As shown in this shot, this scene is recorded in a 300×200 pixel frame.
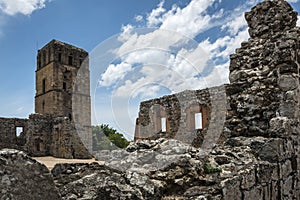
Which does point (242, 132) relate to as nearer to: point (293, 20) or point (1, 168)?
point (293, 20)

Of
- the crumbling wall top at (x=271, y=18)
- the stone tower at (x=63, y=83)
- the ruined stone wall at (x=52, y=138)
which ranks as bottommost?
the ruined stone wall at (x=52, y=138)

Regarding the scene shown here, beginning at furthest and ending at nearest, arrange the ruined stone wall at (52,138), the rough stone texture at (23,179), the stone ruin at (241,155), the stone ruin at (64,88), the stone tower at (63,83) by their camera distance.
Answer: the stone tower at (63,83) < the stone ruin at (64,88) < the ruined stone wall at (52,138) < the stone ruin at (241,155) < the rough stone texture at (23,179)

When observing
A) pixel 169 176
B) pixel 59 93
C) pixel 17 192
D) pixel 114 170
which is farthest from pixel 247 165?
pixel 59 93

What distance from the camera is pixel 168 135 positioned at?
14.4 metres

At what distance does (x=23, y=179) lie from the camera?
176 cm

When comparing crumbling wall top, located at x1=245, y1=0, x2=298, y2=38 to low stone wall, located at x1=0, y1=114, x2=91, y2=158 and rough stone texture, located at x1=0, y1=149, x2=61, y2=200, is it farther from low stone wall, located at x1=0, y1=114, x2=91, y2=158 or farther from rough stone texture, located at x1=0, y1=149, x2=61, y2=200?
low stone wall, located at x1=0, y1=114, x2=91, y2=158

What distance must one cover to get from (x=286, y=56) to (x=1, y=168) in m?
3.75

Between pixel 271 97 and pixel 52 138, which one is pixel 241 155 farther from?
pixel 52 138

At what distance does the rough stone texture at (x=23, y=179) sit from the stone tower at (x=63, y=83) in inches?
1166

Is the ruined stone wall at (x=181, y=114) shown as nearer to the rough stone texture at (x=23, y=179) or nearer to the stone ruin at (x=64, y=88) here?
the stone ruin at (x=64, y=88)

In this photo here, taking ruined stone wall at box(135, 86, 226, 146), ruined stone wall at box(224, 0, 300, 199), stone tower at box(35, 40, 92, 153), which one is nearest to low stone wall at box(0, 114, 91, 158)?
stone tower at box(35, 40, 92, 153)

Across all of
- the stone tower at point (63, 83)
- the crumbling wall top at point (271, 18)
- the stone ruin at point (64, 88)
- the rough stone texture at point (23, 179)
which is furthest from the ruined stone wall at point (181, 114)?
the stone tower at point (63, 83)

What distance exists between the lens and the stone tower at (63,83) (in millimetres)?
32531

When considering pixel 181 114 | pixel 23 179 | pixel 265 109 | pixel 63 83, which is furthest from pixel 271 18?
pixel 63 83
